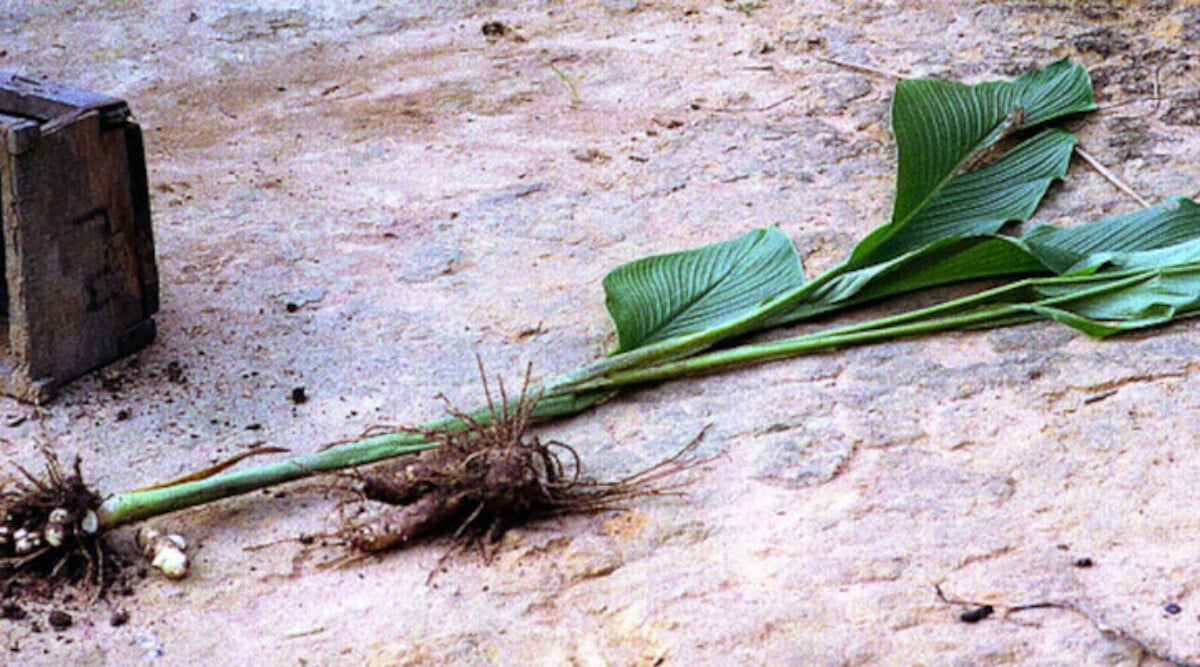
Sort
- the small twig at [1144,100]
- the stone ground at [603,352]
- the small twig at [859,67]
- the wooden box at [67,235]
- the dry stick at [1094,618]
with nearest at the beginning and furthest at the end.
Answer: the dry stick at [1094,618], the stone ground at [603,352], the wooden box at [67,235], the small twig at [1144,100], the small twig at [859,67]

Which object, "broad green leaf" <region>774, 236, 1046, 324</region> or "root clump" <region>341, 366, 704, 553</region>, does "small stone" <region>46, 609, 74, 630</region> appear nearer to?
"root clump" <region>341, 366, 704, 553</region>

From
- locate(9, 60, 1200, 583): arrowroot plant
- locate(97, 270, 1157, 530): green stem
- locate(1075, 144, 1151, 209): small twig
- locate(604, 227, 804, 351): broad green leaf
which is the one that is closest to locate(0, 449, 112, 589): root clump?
locate(9, 60, 1200, 583): arrowroot plant

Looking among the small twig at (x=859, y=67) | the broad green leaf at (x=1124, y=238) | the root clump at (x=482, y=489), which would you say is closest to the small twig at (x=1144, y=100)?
the small twig at (x=859, y=67)

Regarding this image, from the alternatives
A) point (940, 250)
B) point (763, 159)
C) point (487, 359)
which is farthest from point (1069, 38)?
point (487, 359)

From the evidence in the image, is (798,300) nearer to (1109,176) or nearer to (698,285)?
(698,285)

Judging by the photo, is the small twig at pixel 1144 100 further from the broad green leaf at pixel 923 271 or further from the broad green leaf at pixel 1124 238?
the broad green leaf at pixel 923 271

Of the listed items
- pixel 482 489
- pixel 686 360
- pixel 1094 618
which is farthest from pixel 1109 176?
pixel 482 489
